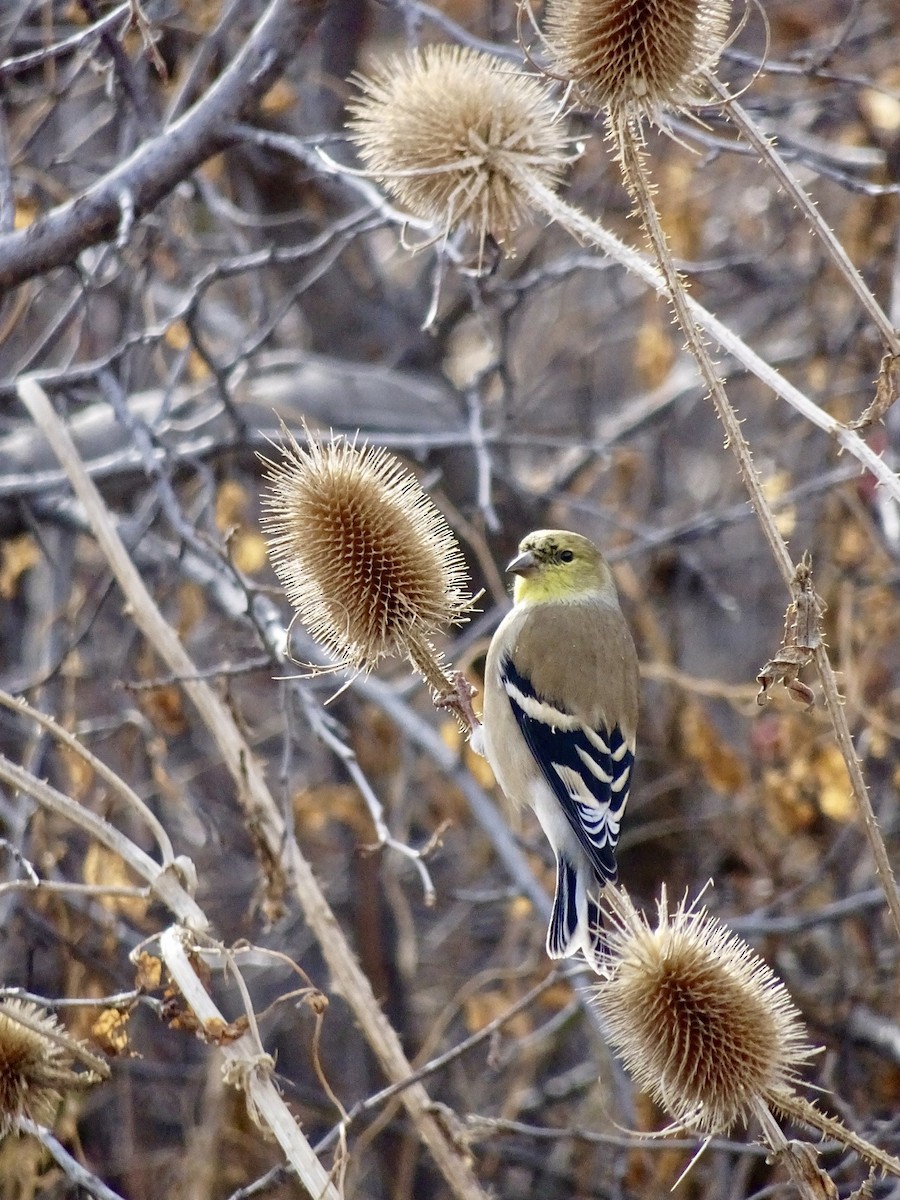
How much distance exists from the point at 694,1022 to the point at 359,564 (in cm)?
112

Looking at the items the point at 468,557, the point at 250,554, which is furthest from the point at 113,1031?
the point at 468,557

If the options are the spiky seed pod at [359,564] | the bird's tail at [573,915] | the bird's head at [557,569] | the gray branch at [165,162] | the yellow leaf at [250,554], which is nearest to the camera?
the spiky seed pod at [359,564]

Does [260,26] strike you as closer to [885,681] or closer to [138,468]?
[138,468]

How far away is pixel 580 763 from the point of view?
3.94m

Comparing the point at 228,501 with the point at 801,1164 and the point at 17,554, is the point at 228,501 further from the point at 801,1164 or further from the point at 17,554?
→ the point at 801,1164

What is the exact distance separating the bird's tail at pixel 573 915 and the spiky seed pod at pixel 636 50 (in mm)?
2015

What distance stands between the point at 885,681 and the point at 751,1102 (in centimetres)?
347

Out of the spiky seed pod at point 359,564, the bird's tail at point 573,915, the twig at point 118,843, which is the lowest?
the twig at point 118,843

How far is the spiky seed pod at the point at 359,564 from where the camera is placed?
2.74 metres

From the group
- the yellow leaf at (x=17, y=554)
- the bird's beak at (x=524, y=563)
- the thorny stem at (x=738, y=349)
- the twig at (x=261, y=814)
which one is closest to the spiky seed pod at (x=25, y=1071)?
the twig at (x=261, y=814)

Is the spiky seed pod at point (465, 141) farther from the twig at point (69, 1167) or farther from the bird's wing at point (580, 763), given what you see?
the twig at point (69, 1167)

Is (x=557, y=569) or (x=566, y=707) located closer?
(x=566, y=707)

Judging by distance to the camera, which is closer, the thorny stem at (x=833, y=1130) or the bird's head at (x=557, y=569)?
the thorny stem at (x=833, y=1130)

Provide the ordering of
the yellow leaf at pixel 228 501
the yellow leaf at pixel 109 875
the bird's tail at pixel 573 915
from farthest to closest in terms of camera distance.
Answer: the yellow leaf at pixel 228 501
the yellow leaf at pixel 109 875
the bird's tail at pixel 573 915
